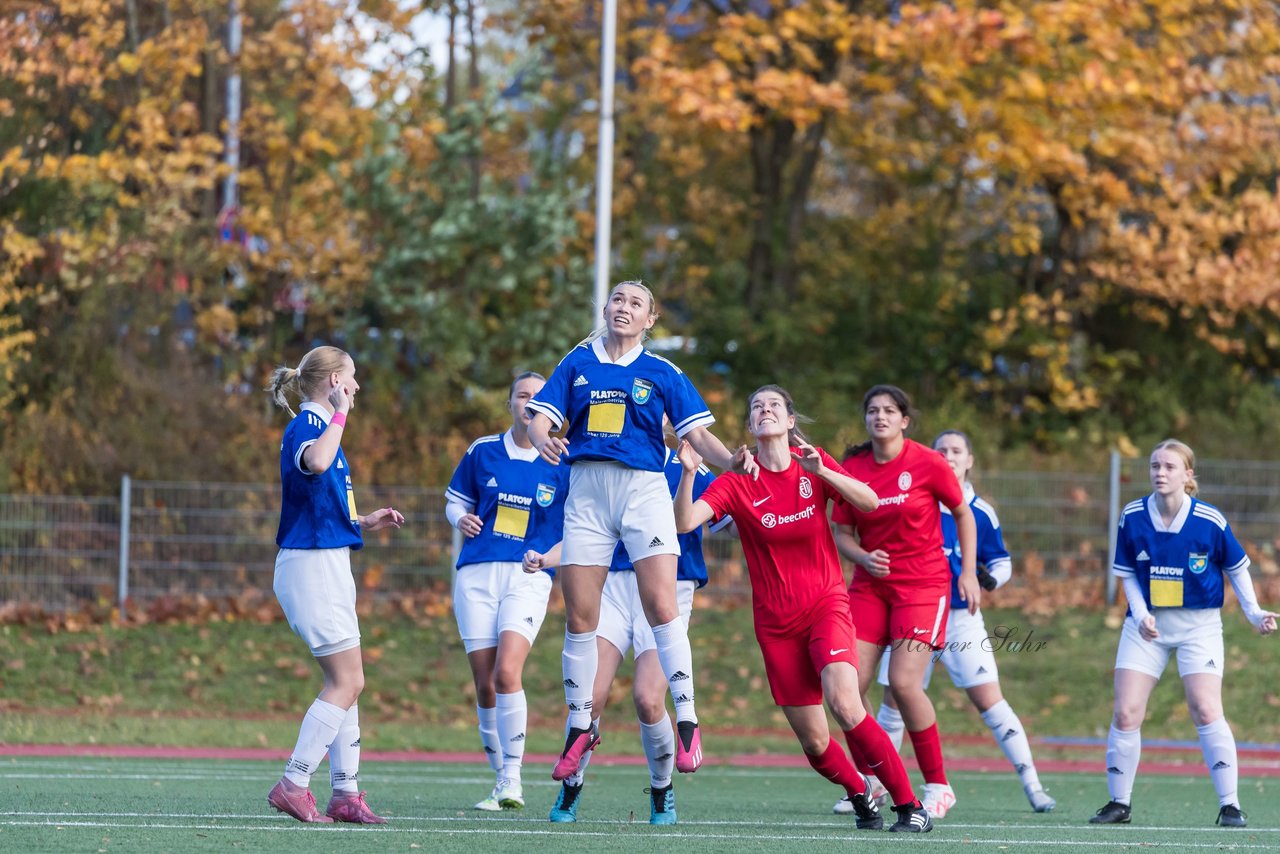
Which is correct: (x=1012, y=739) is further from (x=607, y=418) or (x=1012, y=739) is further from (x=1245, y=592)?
(x=607, y=418)

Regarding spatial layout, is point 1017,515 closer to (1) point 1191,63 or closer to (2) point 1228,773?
(1) point 1191,63

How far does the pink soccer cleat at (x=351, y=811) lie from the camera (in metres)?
6.92

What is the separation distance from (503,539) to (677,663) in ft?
5.88

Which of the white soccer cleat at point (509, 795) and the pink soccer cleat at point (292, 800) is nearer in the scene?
the pink soccer cleat at point (292, 800)

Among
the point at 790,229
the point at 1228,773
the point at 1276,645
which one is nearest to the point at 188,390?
the point at 790,229

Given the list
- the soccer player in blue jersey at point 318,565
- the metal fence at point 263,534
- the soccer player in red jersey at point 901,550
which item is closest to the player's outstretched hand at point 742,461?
the soccer player in red jersey at point 901,550

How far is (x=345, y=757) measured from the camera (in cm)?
709

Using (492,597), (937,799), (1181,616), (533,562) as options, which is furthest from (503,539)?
(1181,616)

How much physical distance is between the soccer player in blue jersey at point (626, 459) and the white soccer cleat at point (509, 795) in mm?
1122

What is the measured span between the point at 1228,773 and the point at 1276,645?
7.90m

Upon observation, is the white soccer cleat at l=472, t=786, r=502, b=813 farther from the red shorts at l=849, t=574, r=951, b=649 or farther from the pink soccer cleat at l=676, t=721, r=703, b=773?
the red shorts at l=849, t=574, r=951, b=649

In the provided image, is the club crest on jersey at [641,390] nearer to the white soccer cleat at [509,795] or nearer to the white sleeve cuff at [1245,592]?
the white soccer cleat at [509,795]

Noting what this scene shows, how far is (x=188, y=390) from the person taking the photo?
1831 centimetres

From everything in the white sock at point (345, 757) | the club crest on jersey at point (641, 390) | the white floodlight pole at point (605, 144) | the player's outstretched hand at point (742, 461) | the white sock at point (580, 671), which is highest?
the white floodlight pole at point (605, 144)
